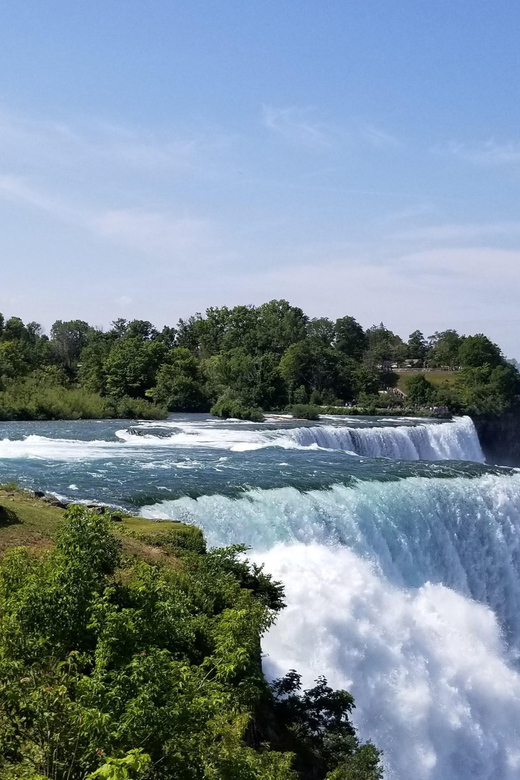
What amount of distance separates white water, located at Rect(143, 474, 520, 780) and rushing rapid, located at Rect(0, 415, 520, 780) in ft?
0.11

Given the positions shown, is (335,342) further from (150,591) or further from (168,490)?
(150,591)

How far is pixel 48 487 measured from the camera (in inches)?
808

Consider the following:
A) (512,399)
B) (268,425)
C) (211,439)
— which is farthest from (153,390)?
(512,399)

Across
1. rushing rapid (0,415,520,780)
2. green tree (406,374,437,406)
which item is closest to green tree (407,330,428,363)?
green tree (406,374,437,406)

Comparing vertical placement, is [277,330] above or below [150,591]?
above

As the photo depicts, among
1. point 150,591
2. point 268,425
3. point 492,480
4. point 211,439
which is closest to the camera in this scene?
point 150,591

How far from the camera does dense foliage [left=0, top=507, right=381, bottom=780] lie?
5828 mm

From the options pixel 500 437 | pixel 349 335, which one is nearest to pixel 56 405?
pixel 500 437

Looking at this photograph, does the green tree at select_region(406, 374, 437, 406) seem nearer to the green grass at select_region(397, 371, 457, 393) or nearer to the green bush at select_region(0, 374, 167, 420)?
the green grass at select_region(397, 371, 457, 393)

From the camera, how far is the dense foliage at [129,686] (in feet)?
19.1

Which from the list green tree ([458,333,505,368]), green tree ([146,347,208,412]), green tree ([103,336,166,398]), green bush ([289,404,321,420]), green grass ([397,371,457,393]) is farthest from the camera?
green tree ([458,333,505,368])

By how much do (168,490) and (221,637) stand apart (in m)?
12.0

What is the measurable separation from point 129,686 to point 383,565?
1265 centimetres

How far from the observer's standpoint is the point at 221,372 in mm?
63219
